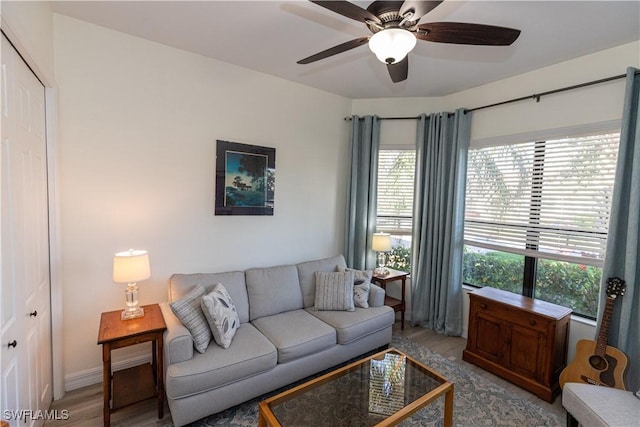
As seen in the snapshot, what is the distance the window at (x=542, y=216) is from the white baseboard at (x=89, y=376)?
3608 millimetres

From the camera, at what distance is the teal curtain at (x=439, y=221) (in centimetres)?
341

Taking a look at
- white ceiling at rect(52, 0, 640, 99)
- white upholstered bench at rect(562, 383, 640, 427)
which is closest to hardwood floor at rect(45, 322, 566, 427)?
white upholstered bench at rect(562, 383, 640, 427)

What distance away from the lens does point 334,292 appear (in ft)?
9.96

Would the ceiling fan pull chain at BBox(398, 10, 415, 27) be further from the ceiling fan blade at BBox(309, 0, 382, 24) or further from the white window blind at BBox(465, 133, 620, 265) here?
the white window blind at BBox(465, 133, 620, 265)

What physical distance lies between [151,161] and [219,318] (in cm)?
149

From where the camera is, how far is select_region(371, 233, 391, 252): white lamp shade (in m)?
3.56

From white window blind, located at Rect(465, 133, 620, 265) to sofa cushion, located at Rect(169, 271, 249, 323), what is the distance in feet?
8.48

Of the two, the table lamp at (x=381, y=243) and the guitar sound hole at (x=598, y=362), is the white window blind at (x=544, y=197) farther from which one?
the table lamp at (x=381, y=243)

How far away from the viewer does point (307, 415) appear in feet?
5.77

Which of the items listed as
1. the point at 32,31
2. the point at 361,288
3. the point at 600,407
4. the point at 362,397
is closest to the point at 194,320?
the point at 362,397

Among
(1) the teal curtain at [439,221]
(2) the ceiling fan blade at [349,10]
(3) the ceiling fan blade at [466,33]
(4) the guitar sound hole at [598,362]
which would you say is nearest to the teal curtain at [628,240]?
(4) the guitar sound hole at [598,362]

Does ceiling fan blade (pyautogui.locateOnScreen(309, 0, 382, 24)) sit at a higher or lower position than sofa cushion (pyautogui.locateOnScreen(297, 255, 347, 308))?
higher

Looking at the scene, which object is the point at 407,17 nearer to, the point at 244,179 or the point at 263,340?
the point at 244,179

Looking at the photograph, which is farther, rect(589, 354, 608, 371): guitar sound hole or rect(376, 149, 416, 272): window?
rect(376, 149, 416, 272): window
